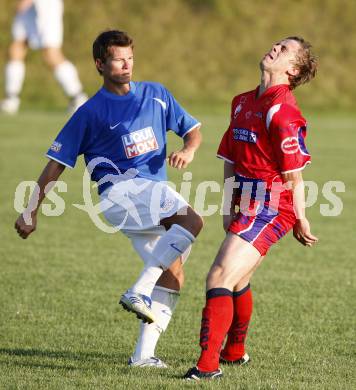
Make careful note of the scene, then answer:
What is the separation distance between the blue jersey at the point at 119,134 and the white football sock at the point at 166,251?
395 mm

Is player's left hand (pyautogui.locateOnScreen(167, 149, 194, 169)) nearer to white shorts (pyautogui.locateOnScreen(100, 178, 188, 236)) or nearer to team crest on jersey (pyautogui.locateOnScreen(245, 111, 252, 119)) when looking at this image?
white shorts (pyautogui.locateOnScreen(100, 178, 188, 236))

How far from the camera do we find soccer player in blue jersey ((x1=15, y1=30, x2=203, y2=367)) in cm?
527

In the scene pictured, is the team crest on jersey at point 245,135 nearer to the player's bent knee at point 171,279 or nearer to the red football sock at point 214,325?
the red football sock at point 214,325

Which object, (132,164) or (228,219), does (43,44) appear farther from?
(228,219)

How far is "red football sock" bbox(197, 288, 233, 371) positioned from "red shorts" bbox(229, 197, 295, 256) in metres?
0.28

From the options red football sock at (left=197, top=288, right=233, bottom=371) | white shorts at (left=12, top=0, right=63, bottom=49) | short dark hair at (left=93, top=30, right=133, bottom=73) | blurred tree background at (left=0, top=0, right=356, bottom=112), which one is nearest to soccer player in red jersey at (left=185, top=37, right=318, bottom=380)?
red football sock at (left=197, top=288, right=233, bottom=371)

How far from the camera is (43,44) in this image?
16938mm

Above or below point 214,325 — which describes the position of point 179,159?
above

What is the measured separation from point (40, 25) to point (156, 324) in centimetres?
1242

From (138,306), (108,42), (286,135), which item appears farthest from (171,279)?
(108,42)

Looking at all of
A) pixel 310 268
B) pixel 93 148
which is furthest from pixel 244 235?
pixel 310 268

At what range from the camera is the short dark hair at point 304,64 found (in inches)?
197

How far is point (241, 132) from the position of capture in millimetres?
4949

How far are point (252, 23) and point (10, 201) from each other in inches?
665
